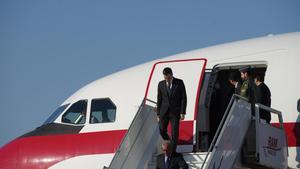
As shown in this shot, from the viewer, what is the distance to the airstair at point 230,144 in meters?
11.1

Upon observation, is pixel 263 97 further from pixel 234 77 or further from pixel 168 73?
pixel 168 73

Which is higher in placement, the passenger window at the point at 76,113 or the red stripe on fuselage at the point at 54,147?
the passenger window at the point at 76,113

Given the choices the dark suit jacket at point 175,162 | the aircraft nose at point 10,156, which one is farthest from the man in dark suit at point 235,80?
Result: the aircraft nose at point 10,156

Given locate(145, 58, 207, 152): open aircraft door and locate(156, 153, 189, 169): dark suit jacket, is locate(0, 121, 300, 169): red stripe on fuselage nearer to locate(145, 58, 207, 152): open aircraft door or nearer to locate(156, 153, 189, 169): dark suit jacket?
locate(145, 58, 207, 152): open aircraft door

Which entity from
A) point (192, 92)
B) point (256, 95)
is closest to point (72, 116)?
point (192, 92)

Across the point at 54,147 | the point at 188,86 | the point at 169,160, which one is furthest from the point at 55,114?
the point at 169,160

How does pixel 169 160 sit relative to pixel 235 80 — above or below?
below

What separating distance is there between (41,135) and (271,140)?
215 inches

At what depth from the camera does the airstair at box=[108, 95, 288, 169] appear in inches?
436

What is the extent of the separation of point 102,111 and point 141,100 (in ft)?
3.39

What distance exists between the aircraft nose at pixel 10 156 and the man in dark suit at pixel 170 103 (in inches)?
152

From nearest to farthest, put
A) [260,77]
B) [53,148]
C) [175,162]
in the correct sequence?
[175,162] → [260,77] → [53,148]

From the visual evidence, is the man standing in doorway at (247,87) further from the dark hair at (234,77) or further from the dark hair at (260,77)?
the dark hair at (234,77)

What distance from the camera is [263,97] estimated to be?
1198 centimetres
